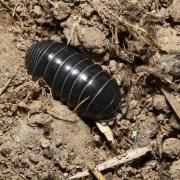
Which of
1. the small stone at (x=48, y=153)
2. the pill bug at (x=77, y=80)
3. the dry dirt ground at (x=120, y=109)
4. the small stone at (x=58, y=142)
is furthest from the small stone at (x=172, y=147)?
the small stone at (x=48, y=153)

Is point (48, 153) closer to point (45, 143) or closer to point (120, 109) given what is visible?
point (45, 143)

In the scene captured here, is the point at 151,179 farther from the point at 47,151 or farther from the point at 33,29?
the point at 33,29

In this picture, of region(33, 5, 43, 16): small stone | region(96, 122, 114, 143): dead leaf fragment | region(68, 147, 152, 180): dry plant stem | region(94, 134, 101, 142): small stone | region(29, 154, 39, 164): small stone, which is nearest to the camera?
region(29, 154, 39, 164): small stone

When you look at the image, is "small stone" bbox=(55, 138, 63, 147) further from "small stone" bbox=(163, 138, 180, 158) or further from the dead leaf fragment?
"small stone" bbox=(163, 138, 180, 158)

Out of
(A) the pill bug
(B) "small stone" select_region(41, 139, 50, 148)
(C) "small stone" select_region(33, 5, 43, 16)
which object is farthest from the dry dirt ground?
(C) "small stone" select_region(33, 5, 43, 16)

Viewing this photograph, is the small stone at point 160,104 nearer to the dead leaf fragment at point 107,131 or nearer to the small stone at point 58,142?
the dead leaf fragment at point 107,131

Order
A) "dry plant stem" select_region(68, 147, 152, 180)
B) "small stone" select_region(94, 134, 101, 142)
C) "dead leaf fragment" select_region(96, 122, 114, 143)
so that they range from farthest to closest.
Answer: "small stone" select_region(94, 134, 101, 142)
"dead leaf fragment" select_region(96, 122, 114, 143)
"dry plant stem" select_region(68, 147, 152, 180)
